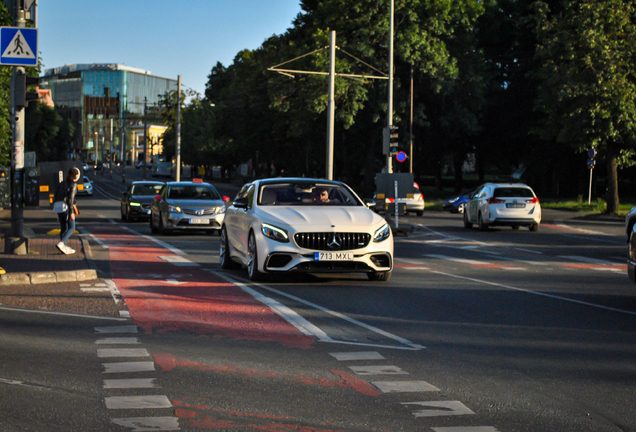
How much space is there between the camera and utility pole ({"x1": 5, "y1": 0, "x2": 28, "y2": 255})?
15.7 meters

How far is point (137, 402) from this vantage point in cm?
558

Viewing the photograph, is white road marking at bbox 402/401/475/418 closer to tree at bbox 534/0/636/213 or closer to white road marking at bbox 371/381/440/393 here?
white road marking at bbox 371/381/440/393

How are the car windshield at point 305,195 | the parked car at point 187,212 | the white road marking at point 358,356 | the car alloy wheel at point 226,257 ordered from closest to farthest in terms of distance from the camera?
1. the white road marking at point 358,356
2. the car windshield at point 305,195
3. the car alloy wheel at point 226,257
4. the parked car at point 187,212

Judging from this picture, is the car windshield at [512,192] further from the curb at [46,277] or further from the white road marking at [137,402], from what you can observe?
the white road marking at [137,402]

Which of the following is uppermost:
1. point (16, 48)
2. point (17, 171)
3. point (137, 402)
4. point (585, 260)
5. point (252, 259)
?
point (16, 48)

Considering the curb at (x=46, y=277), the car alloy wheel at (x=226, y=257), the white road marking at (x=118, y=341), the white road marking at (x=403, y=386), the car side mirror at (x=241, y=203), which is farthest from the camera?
the car alloy wheel at (x=226, y=257)

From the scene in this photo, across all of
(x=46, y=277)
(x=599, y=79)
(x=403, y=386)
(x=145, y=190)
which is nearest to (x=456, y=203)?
(x=599, y=79)

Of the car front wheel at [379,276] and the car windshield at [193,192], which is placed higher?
the car windshield at [193,192]

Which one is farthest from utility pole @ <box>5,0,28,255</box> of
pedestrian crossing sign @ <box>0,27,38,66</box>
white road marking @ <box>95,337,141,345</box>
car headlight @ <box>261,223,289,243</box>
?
white road marking @ <box>95,337,141,345</box>

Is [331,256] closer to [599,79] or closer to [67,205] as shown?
[67,205]

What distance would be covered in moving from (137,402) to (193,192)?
65.6 feet

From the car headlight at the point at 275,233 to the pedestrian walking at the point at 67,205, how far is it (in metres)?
5.61

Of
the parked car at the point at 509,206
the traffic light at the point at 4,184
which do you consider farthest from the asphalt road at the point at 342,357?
the traffic light at the point at 4,184

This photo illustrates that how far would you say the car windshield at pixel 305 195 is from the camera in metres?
13.2
